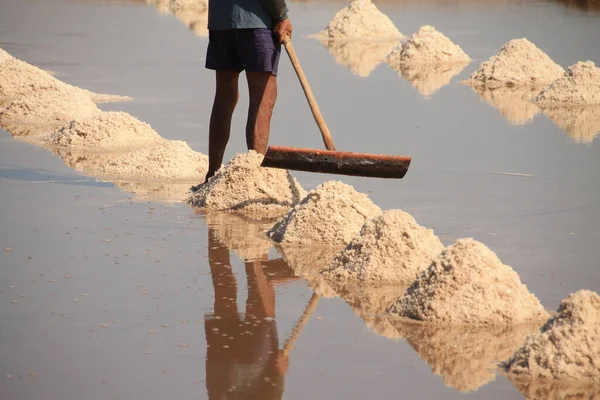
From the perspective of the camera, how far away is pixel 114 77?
44.4 ft

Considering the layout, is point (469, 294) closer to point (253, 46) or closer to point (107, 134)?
point (253, 46)

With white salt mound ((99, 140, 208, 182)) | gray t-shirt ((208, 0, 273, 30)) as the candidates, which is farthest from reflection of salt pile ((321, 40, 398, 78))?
gray t-shirt ((208, 0, 273, 30))

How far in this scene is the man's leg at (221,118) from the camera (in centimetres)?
747

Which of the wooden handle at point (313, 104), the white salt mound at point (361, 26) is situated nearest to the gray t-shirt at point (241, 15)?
the wooden handle at point (313, 104)

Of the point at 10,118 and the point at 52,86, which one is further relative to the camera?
the point at 52,86

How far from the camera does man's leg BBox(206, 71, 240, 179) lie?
24.5 feet

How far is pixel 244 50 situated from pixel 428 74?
766cm

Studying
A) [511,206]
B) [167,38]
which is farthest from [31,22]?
[511,206]

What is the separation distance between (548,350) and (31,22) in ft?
58.4

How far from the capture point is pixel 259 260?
5.88 meters

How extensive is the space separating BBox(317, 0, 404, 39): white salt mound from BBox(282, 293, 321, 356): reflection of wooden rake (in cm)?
1421

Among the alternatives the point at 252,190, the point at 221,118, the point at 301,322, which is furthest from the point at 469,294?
the point at 221,118

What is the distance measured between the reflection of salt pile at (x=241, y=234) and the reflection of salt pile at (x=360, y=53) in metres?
7.68

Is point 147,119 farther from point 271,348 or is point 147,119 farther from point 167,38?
point 167,38
